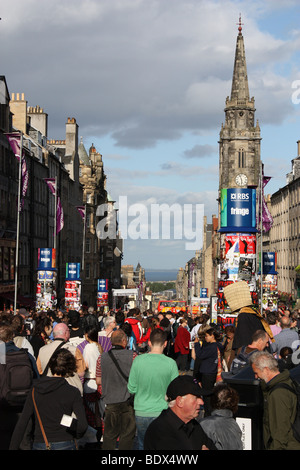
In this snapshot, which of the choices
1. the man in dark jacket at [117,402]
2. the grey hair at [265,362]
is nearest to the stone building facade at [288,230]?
the man in dark jacket at [117,402]

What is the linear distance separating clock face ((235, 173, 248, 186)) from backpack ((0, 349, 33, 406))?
101 meters

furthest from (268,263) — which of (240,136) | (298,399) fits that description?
(240,136)

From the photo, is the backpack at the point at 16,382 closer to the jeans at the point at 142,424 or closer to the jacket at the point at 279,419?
the jeans at the point at 142,424

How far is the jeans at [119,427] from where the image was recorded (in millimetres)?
10016

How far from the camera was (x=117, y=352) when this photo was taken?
10500mm

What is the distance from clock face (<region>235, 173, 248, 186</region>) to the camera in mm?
109062

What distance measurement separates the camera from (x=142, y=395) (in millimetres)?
9172

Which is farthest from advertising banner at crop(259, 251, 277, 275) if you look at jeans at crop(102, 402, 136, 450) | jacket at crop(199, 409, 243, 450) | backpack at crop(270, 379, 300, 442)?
jacket at crop(199, 409, 243, 450)

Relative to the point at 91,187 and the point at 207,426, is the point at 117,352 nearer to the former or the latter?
the point at 207,426

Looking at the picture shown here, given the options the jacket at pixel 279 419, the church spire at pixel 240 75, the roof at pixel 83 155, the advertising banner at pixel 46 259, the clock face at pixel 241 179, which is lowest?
the jacket at pixel 279 419

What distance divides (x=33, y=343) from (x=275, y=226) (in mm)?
96572

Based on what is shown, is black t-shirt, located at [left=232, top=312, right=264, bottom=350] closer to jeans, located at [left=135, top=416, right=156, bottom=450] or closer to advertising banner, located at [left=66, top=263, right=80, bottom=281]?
jeans, located at [left=135, top=416, right=156, bottom=450]

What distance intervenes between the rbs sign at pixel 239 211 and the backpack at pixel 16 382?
84.5 feet

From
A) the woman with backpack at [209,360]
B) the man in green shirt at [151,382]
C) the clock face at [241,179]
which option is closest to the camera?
the man in green shirt at [151,382]
